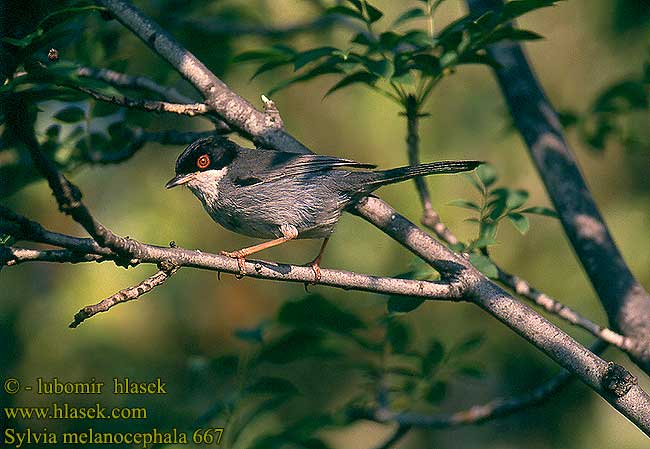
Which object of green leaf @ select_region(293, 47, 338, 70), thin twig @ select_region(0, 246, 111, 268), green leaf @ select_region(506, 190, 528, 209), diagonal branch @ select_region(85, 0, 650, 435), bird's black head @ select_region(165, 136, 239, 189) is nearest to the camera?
thin twig @ select_region(0, 246, 111, 268)

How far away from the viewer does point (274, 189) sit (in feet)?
13.7

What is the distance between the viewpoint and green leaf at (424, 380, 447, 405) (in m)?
3.84

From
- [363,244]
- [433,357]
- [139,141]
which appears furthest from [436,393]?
[363,244]

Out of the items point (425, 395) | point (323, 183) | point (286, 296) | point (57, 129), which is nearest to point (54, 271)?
point (286, 296)

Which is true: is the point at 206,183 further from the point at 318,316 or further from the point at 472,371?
the point at 472,371

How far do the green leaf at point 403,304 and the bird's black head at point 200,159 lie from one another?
63.8 inches

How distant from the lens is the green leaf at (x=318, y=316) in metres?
3.55

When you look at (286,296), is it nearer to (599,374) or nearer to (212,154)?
(212,154)

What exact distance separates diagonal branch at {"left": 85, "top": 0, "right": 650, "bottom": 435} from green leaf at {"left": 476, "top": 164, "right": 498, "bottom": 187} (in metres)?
0.53

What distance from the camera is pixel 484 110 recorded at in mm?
6152

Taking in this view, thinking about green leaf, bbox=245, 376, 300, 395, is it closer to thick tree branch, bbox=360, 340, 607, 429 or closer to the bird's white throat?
thick tree branch, bbox=360, 340, 607, 429

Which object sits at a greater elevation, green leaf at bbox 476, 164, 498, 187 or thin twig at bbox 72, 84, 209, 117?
thin twig at bbox 72, 84, 209, 117

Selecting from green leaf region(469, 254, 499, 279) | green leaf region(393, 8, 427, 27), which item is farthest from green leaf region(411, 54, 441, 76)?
green leaf region(469, 254, 499, 279)

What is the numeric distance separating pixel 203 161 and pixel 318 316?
3.93ft
